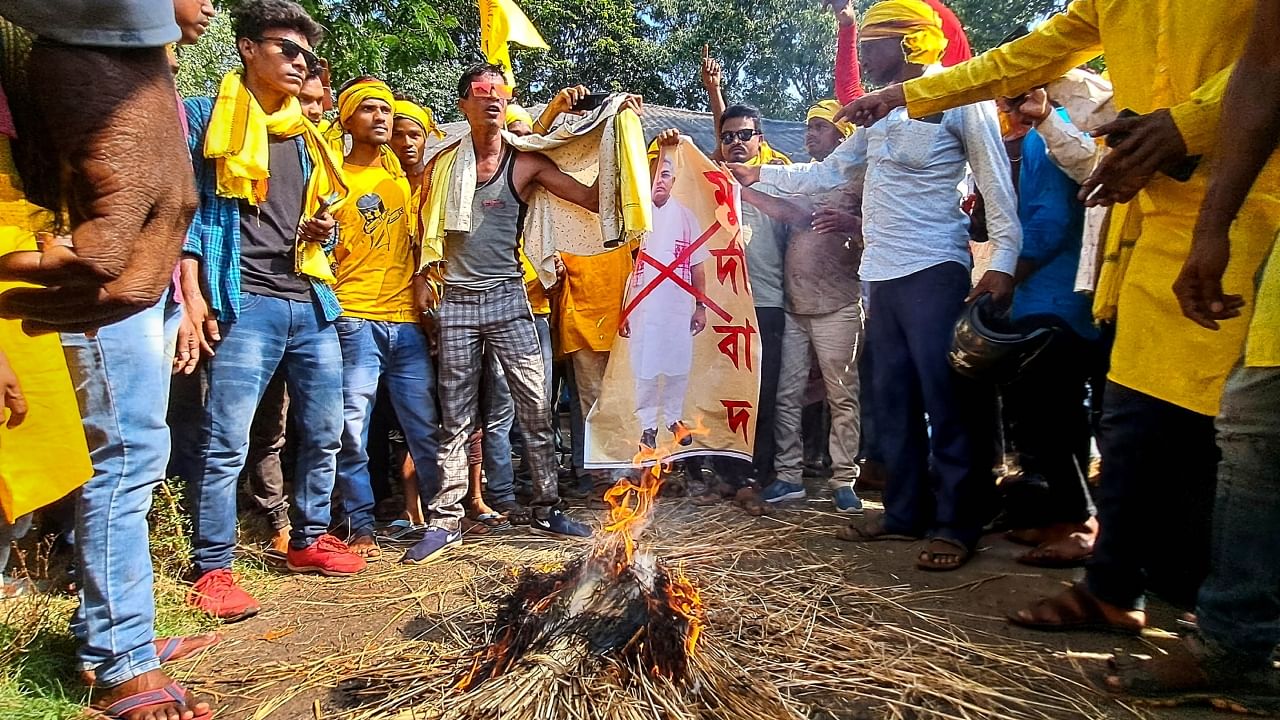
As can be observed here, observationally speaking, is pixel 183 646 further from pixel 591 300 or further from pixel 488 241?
pixel 591 300

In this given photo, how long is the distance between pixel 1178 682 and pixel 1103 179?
4.90ft

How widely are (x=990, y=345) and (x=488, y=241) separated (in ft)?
8.86

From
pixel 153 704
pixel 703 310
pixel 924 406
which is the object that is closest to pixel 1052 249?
pixel 924 406

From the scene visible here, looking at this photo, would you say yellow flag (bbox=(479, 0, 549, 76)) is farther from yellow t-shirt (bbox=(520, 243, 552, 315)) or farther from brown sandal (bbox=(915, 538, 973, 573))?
brown sandal (bbox=(915, 538, 973, 573))

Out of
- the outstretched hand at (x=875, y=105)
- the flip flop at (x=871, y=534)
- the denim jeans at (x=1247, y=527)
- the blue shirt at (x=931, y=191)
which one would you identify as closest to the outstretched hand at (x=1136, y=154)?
the denim jeans at (x=1247, y=527)

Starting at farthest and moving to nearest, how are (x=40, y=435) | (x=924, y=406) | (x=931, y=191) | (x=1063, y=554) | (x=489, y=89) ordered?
(x=489, y=89), (x=924, y=406), (x=931, y=191), (x=1063, y=554), (x=40, y=435)

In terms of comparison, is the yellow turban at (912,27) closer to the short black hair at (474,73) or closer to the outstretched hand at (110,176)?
the short black hair at (474,73)

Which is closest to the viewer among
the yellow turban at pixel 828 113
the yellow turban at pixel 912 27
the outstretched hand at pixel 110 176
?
the outstretched hand at pixel 110 176

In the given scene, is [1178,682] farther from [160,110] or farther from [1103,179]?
[160,110]

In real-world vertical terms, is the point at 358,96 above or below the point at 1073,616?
above

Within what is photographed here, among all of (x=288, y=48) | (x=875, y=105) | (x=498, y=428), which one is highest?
(x=288, y=48)

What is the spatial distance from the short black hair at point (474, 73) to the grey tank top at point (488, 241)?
1.39ft

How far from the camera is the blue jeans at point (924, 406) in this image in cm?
357

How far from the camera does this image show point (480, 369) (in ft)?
14.6
